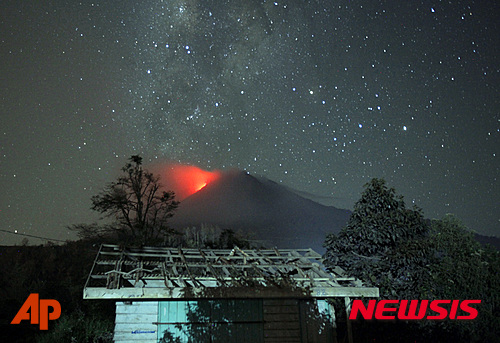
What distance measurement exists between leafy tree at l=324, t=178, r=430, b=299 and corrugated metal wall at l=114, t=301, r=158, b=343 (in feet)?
26.2

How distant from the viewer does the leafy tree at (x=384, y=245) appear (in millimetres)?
14531

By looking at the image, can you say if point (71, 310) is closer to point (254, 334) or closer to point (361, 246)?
point (254, 334)

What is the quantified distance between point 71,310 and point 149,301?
11137mm

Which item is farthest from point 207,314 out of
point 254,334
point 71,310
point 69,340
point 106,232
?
point 106,232

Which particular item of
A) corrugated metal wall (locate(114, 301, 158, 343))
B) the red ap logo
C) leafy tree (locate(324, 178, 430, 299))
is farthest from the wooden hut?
the red ap logo

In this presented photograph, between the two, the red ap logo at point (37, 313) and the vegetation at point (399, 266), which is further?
the red ap logo at point (37, 313)

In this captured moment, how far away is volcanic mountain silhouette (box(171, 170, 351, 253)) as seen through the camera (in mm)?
123581

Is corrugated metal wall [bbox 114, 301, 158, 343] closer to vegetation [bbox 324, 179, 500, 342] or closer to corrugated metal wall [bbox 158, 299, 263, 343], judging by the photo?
corrugated metal wall [bbox 158, 299, 263, 343]

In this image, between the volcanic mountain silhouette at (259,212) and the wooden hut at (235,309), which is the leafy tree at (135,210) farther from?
the volcanic mountain silhouette at (259,212)

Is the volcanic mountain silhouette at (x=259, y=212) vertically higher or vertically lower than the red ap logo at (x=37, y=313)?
higher

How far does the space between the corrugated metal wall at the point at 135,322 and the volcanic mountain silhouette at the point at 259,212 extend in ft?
293

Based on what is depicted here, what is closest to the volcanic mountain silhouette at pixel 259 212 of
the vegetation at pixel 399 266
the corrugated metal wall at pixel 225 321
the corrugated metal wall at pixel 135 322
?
the vegetation at pixel 399 266

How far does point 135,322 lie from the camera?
12.3m

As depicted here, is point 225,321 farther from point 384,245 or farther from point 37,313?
point 37,313
